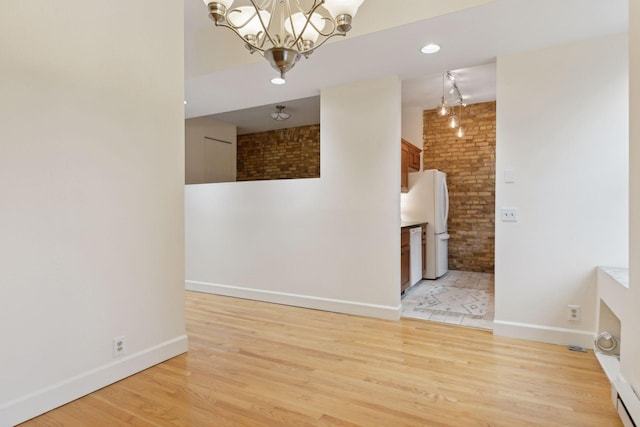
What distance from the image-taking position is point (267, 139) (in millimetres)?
7453

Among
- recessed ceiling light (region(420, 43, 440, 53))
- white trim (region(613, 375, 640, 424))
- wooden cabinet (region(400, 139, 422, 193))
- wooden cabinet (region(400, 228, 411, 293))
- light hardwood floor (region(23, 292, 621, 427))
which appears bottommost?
light hardwood floor (region(23, 292, 621, 427))

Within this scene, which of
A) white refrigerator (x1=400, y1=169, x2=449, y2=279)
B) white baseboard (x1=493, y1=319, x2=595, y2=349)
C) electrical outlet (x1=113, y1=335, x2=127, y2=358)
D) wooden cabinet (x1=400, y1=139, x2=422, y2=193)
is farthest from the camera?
white refrigerator (x1=400, y1=169, x2=449, y2=279)

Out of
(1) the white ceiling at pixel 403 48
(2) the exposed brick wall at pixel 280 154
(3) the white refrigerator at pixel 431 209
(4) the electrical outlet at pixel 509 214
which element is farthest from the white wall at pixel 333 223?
(2) the exposed brick wall at pixel 280 154

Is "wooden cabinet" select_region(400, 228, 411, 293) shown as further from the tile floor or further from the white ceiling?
the white ceiling

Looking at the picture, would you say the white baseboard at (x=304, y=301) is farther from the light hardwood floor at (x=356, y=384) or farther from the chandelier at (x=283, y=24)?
the chandelier at (x=283, y=24)

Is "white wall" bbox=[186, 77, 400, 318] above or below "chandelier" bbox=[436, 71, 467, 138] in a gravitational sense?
below

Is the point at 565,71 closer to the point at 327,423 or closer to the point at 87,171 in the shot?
the point at 327,423

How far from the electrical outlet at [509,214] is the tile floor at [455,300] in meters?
1.02

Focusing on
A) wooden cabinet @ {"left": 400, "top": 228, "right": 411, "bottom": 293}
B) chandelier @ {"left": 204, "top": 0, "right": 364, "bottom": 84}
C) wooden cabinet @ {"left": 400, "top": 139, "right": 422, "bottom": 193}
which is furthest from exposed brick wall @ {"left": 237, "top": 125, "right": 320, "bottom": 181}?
chandelier @ {"left": 204, "top": 0, "right": 364, "bottom": 84}

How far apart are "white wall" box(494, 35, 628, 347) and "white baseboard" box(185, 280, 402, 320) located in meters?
1.03

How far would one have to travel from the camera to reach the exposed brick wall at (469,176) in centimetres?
564

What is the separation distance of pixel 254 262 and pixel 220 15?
3.00m

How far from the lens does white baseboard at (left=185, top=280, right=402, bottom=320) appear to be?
11.7ft

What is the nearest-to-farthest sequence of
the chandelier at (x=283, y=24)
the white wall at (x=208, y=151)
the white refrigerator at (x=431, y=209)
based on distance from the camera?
the chandelier at (x=283, y=24), the white refrigerator at (x=431, y=209), the white wall at (x=208, y=151)
